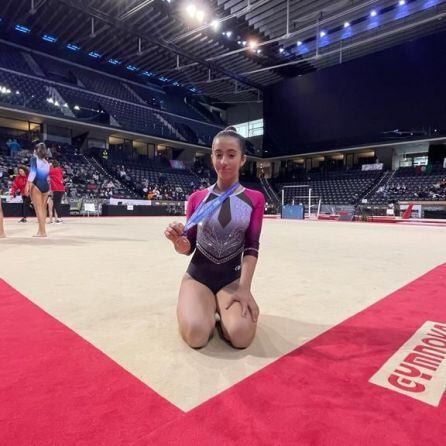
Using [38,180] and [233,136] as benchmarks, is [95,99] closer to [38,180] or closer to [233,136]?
[38,180]

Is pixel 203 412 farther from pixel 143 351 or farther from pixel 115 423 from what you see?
pixel 143 351

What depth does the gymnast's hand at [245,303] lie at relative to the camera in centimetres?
153

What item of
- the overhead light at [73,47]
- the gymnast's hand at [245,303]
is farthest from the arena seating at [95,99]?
the gymnast's hand at [245,303]

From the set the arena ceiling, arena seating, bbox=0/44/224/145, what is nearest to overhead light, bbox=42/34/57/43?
the arena ceiling

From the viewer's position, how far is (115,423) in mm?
946

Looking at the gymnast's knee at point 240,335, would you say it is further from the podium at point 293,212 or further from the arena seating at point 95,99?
the arena seating at point 95,99

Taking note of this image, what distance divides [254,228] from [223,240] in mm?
183

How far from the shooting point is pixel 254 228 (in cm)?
Result: 180

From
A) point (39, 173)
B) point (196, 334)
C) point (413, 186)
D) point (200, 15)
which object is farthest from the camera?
point (413, 186)

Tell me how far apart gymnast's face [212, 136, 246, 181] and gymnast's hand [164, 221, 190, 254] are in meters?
0.39

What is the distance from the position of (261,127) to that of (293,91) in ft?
23.6

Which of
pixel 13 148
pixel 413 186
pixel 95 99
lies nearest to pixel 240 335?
pixel 13 148

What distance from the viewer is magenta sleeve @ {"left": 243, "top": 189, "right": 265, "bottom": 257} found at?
177cm

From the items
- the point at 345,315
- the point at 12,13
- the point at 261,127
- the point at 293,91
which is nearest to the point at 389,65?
the point at 293,91
